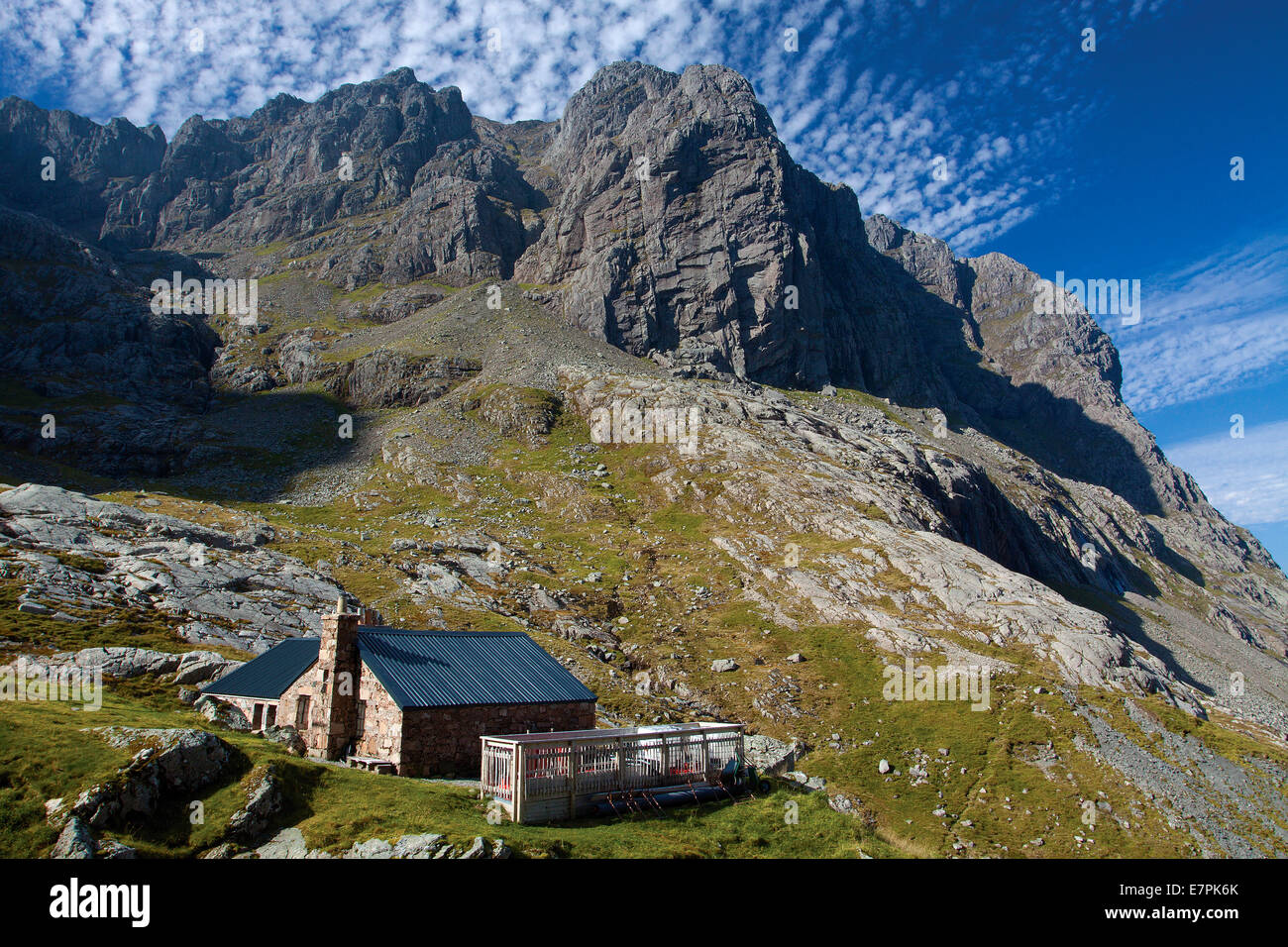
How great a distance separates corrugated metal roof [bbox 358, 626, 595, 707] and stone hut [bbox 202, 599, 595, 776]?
0.17ft

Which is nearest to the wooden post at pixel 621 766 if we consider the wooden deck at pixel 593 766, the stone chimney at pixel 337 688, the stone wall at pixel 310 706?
the wooden deck at pixel 593 766

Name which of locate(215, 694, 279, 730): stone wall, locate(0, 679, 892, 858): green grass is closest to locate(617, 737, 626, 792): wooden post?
locate(0, 679, 892, 858): green grass

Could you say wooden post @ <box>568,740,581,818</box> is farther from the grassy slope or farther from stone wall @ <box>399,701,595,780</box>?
stone wall @ <box>399,701,595,780</box>

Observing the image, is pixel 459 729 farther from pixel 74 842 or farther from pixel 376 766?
pixel 74 842

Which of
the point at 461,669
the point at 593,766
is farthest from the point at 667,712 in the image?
the point at 593,766

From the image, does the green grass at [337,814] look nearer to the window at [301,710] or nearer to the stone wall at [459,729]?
the window at [301,710]

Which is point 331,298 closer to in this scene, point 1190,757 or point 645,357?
point 645,357

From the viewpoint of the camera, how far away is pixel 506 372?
127 metres

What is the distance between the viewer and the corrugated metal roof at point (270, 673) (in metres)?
28.7

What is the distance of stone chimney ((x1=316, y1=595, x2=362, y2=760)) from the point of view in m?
26.2

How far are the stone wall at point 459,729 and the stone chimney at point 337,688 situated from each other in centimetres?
321

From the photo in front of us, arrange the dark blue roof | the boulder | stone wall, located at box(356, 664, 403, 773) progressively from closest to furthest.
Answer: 1. the boulder
2. stone wall, located at box(356, 664, 403, 773)
3. the dark blue roof
